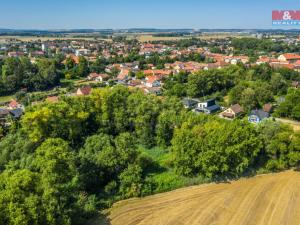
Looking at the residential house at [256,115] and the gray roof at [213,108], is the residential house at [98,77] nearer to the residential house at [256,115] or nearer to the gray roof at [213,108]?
the gray roof at [213,108]

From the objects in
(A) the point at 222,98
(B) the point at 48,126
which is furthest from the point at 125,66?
(B) the point at 48,126

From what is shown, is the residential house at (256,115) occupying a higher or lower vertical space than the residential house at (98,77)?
lower

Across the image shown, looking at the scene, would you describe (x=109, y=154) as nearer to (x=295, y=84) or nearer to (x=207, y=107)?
(x=207, y=107)

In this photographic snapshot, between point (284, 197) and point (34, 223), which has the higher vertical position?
point (34, 223)

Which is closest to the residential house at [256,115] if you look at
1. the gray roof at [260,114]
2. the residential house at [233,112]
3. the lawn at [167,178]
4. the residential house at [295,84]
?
the gray roof at [260,114]

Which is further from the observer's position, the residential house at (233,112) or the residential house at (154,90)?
the residential house at (154,90)

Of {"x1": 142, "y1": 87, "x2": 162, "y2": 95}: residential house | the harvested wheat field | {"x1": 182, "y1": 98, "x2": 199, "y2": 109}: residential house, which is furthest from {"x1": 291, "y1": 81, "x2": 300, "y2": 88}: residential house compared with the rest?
the harvested wheat field

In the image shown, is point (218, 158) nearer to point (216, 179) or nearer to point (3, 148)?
point (216, 179)

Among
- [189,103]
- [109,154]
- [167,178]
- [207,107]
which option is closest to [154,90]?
[189,103]
